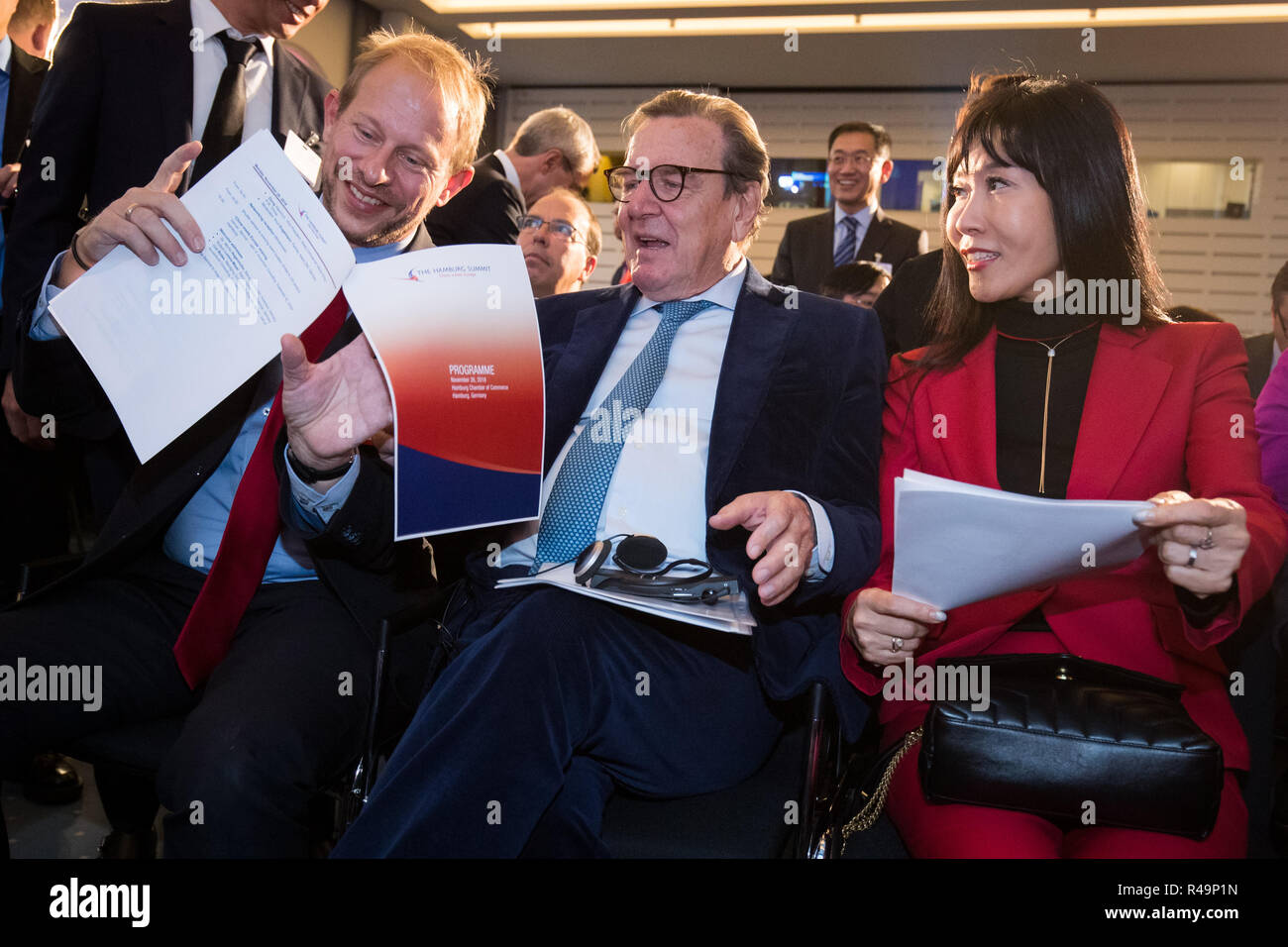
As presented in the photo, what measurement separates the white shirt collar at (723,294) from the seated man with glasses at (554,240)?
1.64 meters

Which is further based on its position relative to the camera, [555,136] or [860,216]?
[860,216]

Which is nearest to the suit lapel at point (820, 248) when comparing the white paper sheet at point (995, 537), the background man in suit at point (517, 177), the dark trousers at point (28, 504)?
the background man in suit at point (517, 177)

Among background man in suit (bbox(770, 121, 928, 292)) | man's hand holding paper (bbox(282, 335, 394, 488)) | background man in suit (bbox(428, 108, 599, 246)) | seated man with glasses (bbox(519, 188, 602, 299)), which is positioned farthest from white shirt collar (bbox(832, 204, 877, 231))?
man's hand holding paper (bbox(282, 335, 394, 488))

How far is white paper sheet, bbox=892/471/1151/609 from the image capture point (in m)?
1.25

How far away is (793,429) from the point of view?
1898 mm

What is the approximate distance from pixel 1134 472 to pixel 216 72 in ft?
7.15

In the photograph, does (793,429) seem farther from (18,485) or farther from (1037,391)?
(18,485)

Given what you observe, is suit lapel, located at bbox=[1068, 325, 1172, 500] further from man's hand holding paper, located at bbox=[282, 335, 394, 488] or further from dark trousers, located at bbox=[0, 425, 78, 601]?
dark trousers, located at bbox=[0, 425, 78, 601]

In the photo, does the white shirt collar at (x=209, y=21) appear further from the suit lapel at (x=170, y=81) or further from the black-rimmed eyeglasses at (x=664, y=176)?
the black-rimmed eyeglasses at (x=664, y=176)

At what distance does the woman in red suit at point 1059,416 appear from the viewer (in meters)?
1.53

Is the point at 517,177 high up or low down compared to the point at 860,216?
down

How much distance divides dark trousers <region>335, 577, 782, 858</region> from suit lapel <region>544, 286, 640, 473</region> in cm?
37

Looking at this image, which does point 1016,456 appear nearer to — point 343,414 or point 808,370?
point 808,370

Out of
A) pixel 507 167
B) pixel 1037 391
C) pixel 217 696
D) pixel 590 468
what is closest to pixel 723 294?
pixel 590 468
